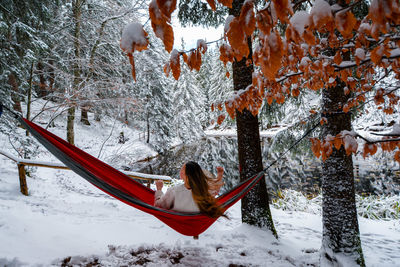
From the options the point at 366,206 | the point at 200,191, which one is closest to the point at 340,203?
the point at 200,191

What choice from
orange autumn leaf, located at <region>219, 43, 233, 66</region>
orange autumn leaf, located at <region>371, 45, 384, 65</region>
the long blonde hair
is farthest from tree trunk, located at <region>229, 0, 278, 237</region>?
orange autumn leaf, located at <region>371, 45, 384, 65</region>

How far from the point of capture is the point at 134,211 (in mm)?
3553

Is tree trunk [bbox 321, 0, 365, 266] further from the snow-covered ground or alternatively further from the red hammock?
the red hammock

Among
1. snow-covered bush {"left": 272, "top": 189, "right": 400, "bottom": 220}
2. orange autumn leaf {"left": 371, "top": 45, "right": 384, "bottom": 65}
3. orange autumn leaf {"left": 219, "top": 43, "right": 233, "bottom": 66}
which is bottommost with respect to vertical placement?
snow-covered bush {"left": 272, "top": 189, "right": 400, "bottom": 220}

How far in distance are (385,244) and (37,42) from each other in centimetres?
588

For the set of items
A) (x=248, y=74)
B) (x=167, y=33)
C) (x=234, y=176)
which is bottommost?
(x=234, y=176)

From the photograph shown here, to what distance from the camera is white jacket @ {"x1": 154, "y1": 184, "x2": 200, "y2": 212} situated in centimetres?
205

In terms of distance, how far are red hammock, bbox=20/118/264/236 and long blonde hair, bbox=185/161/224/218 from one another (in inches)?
2.9

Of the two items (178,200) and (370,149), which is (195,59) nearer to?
(370,149)

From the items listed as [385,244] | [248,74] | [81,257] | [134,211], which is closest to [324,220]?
[385,244]

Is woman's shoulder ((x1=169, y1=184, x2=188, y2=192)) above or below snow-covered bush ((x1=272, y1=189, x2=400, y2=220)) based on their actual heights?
→ above

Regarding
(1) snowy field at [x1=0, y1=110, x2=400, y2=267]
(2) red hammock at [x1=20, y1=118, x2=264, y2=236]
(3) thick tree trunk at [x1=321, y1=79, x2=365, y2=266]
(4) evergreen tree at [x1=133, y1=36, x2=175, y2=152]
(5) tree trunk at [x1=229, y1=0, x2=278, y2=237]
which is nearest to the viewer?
(2) red hammock at [x1=20, y1=118, x2=264, y2=236]

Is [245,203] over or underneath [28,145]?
underneath

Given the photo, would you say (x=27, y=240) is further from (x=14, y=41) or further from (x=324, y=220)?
(x=14, y=41)
